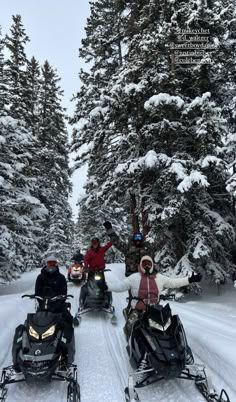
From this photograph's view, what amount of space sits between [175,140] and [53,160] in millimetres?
17764

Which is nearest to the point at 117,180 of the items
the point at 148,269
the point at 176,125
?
the point at 176,125

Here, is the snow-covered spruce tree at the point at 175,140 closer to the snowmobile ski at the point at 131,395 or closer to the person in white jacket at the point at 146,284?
the person in white jacket at the point at 146,284

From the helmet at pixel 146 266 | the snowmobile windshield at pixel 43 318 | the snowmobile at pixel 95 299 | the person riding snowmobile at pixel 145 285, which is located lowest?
the snowmobile at pixel 95 299

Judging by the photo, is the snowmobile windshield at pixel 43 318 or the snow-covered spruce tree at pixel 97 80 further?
the snow-covered spruce tree at pixel 97 80

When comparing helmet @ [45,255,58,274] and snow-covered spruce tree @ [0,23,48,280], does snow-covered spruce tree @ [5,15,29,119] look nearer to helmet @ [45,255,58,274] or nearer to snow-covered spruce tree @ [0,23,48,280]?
snow-covered spruce tree @ [0,23,48,280]

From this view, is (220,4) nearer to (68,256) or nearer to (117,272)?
Answer: (117,272)

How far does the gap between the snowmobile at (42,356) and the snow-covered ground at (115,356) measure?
0.71ft

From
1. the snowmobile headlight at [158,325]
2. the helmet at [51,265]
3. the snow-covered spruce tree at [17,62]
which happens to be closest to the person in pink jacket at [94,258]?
the helmet at [51,265]

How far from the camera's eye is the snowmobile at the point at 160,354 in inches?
191

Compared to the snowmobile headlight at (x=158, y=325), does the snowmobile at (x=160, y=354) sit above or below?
below

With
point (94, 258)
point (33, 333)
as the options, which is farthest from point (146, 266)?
point (94, 258)

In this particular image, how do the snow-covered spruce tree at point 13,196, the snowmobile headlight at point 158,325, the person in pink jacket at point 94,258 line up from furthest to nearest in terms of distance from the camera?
the snow-covered spruce tree at point 13,196
the person in pink jacket at point 94,258
the snowmobile headlight at point 158,325

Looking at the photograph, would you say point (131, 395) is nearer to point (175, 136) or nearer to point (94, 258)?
point (94, 258)

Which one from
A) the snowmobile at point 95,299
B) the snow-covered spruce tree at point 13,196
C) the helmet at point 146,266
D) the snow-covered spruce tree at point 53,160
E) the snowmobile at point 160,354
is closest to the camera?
the snowmobile at point 160,354
